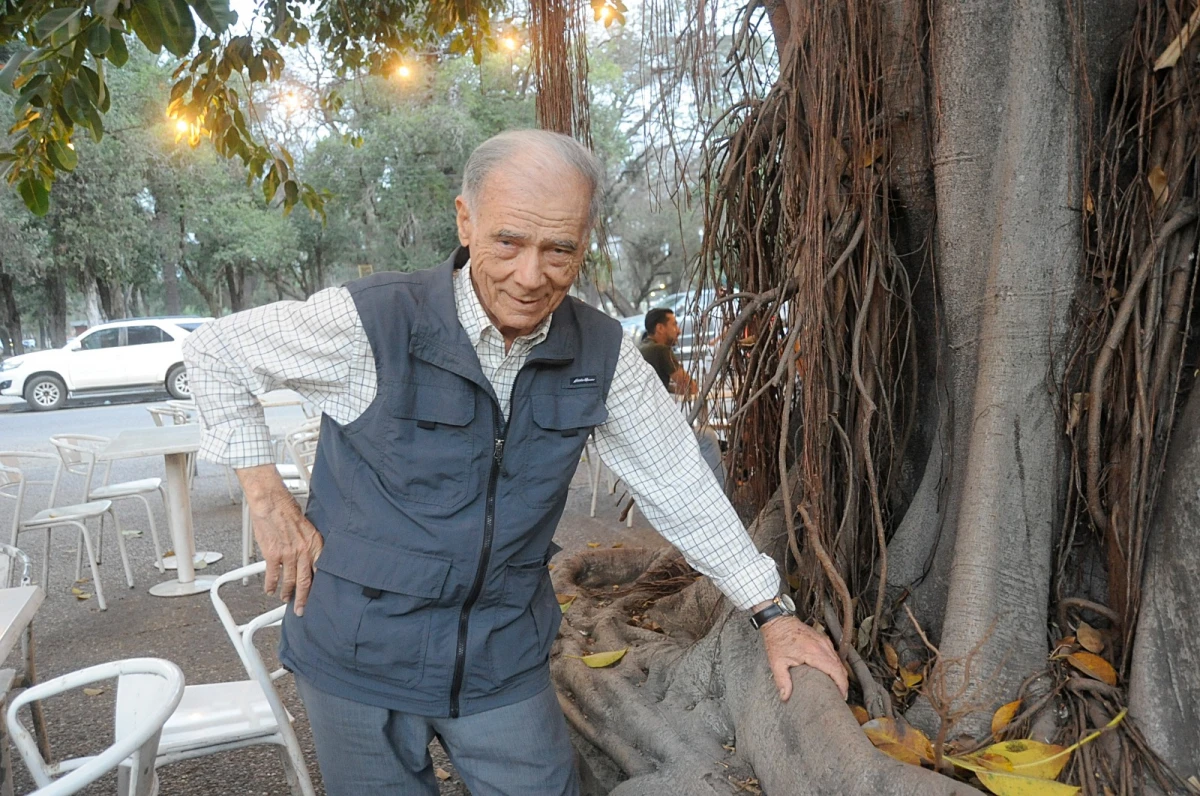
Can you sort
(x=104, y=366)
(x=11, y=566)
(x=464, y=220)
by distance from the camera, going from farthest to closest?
(x=104, y=366), (x=11, y=566), (x=464, y=220)

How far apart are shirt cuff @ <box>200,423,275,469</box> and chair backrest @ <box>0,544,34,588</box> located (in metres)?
2.04

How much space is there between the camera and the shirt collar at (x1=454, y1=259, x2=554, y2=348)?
183cm

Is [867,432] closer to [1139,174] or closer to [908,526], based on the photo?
[908,526]

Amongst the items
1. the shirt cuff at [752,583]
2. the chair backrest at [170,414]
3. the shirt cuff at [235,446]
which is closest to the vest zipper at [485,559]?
the shirt cuff at [235,446]

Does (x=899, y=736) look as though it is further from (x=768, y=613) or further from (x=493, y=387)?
(x=493, y=387)

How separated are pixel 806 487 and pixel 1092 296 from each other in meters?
0.80

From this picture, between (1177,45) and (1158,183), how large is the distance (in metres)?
0.29

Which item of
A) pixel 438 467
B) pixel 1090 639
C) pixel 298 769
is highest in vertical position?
pixel 438 467

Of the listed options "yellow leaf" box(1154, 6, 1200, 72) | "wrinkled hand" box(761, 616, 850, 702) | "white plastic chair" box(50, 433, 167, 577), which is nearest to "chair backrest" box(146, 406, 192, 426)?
"white plastic chair" box(50, 433, 167, 577)

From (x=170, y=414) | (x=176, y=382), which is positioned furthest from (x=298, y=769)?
(x=176, y=382)

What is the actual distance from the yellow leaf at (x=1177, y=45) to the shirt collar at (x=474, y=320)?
1431 mm

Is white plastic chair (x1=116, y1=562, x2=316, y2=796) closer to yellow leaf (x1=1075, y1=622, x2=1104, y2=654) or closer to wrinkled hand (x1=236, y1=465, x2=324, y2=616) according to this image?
wrinkled hand (x1=236, y1=465, x2=324, y2=616)

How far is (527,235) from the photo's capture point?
1.75 meters

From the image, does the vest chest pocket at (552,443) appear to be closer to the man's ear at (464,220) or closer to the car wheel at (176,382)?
the man's ear at (464,220)
